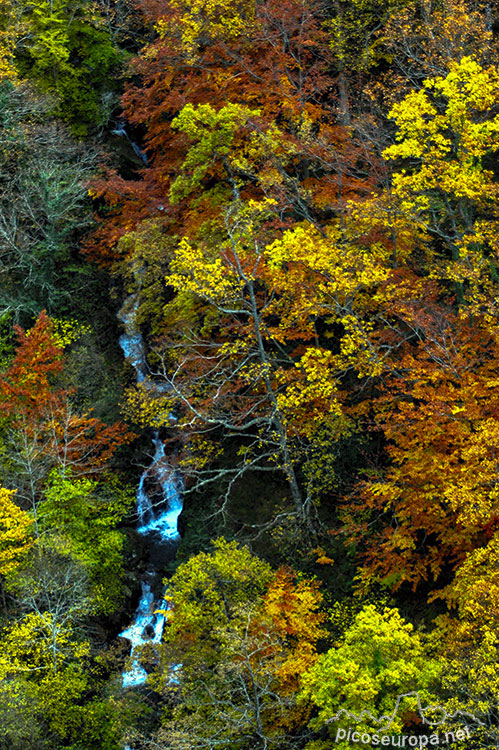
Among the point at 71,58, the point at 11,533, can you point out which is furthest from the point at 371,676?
the point at 71,58

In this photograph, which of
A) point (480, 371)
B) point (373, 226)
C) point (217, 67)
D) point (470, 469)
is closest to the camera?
point (470, 469)

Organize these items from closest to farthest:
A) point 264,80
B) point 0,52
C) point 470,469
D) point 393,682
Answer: point 393,682
point 470,469
point 264,80
point 0,52

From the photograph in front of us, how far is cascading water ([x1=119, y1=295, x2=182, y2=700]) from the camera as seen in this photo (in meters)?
22.4

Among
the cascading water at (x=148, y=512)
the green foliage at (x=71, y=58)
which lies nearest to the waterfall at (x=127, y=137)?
the green foliage at (x=71, y=58)

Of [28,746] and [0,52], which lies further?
[0,52]

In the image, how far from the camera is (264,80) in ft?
80.1

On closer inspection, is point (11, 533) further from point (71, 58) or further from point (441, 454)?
point (71, 58)

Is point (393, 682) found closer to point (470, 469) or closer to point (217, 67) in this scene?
point (470, 469)

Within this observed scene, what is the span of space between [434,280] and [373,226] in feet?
7.87

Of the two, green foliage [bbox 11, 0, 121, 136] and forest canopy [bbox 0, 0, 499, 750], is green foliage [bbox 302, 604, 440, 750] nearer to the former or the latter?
forest canopy [bbox 0, 0, 499, 750]

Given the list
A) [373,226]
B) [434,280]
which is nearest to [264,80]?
[373,226]

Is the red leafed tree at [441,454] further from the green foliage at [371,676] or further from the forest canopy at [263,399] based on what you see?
the green foliage at [371,676]

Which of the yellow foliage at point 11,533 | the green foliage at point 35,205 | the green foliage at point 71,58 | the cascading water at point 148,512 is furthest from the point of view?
the green foliage at point 71,58

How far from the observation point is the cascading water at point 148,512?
22438 millimetres
